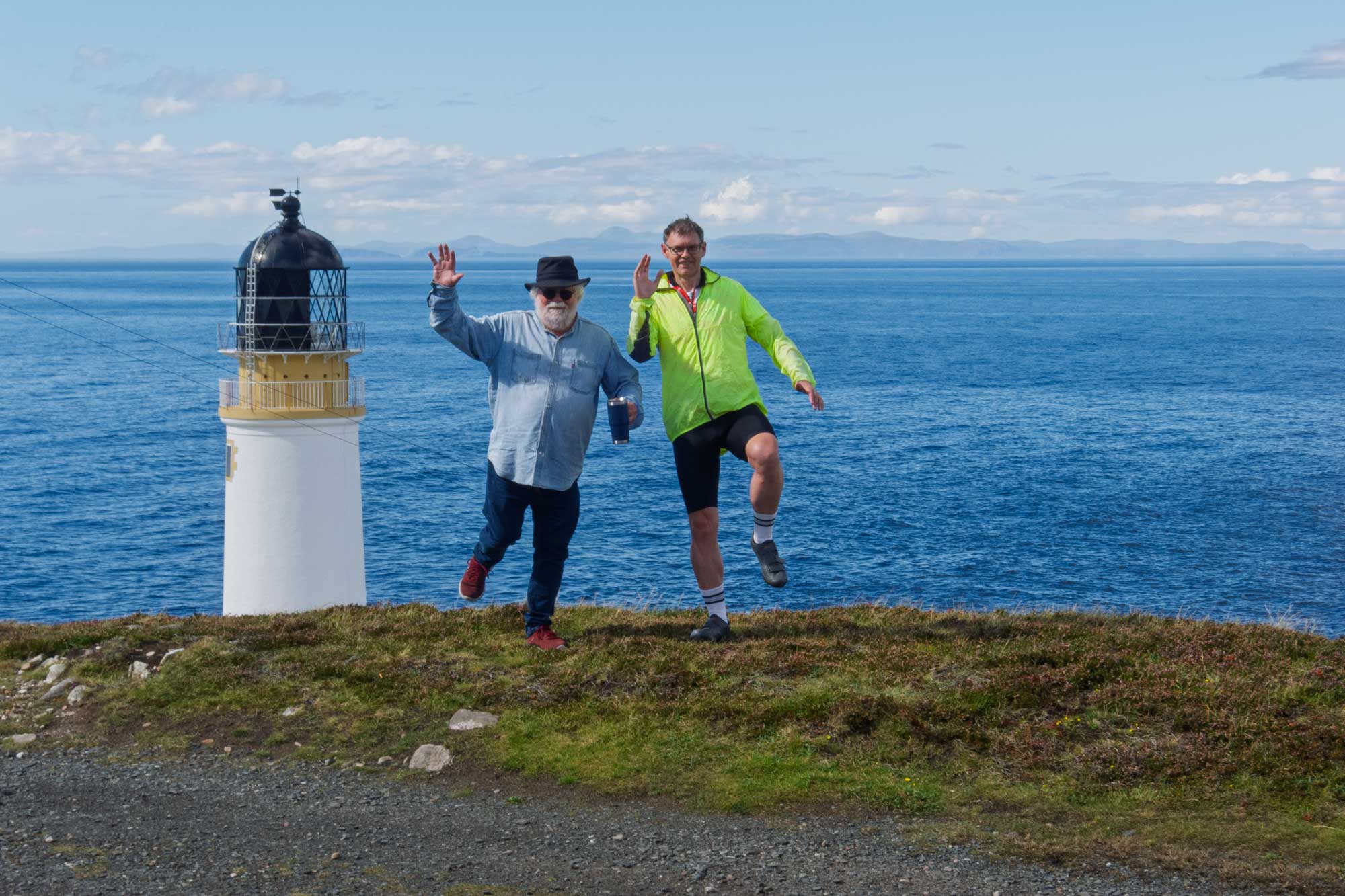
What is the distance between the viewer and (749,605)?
38156 mm

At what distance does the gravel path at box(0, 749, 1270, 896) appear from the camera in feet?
22.6

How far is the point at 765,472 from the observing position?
993 centimetres

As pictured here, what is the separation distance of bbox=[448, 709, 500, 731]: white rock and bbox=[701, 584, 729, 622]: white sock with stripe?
2.34m

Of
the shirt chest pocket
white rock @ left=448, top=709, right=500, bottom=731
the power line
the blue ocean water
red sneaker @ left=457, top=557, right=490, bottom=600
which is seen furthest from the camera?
the blue ocean water

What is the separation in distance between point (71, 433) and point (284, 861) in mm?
67924

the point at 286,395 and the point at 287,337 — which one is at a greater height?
the point at 287,337

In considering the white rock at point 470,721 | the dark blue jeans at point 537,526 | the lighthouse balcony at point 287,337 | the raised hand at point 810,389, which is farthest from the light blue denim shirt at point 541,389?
the lighthouse balcony at point 287,337

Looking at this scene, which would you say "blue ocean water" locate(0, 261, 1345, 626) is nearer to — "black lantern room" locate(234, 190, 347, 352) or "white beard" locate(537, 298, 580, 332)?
"white beard" locate(537, 298, 580, 332)

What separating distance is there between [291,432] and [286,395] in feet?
2.08

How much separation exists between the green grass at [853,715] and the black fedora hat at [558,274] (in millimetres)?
3017

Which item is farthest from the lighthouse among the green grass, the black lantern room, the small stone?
the small stone

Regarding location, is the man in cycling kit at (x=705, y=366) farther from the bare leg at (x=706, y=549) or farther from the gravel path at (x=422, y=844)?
Answer: the gravel path at (x=422, y=844)

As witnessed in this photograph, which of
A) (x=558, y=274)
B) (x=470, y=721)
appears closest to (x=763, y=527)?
(x=558, y=274)

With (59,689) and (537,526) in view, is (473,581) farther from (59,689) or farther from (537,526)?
(59,689)
